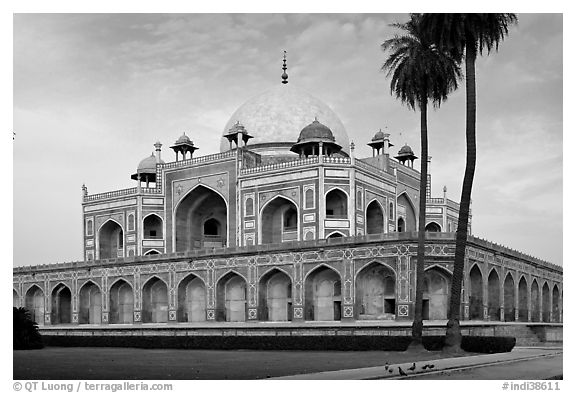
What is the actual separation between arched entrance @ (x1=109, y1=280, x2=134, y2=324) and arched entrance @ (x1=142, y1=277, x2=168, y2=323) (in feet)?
3.21

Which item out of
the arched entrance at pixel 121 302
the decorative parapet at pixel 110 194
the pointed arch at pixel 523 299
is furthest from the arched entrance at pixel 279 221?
the pointed arch at pixel 523 299

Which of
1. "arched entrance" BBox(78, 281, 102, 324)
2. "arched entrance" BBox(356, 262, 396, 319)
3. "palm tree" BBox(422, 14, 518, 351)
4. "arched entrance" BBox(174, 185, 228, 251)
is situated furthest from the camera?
"arched entrance" BBox(174, 185, 228, 251)

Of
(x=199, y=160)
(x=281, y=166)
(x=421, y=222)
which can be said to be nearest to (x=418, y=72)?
(x=421, y=222)

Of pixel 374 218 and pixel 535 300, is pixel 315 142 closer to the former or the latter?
pixel 374 218

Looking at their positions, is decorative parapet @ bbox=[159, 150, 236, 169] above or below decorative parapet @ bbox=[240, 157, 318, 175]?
above

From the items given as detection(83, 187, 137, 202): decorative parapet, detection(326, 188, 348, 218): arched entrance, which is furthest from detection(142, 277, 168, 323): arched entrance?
detection(326, 188, 348, 218): arched entrance

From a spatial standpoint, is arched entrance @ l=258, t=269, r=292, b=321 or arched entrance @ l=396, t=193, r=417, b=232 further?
arched entrance @ l=396, t=193, r=417, b=232

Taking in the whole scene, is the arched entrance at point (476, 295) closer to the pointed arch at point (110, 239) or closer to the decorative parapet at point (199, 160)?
the decorative parapet at point (199, 160)

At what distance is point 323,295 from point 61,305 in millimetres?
14099

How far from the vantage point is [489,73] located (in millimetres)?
18453

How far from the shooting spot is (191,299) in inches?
1254

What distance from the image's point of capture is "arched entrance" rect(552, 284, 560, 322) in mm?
37406

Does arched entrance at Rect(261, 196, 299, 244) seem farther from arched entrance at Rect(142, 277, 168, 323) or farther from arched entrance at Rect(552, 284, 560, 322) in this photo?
arched entrance at Rect(552, 284, 560, 322)
